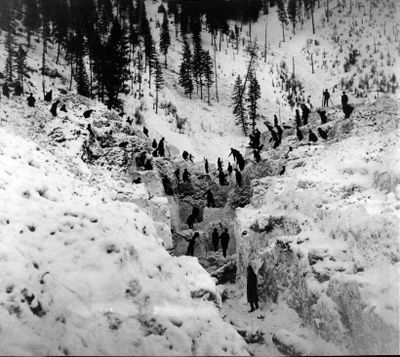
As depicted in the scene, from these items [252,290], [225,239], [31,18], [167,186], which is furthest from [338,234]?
A: [31,18]

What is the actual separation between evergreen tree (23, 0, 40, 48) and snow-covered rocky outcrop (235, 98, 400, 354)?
49897 millimetres

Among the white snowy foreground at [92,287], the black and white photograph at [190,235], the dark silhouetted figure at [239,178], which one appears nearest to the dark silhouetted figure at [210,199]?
the black and white photograph at [190,235]

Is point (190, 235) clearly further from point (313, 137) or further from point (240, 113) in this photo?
point (240, 113)

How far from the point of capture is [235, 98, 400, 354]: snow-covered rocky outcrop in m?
11.9

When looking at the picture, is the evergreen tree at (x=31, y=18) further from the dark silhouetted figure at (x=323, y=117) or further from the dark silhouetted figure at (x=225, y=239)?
the dark silhouetted figure at (x=225, y=239)

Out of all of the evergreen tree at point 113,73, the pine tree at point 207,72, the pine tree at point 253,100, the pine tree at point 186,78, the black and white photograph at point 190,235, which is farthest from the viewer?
the pine tree at point 207,72

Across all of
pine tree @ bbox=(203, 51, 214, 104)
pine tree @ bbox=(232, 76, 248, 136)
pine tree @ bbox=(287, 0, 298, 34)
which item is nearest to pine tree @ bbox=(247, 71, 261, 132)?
pine tree @ bbox=(232, 76, 248, 136)

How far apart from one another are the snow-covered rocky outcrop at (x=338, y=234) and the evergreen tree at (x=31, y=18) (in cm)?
4990

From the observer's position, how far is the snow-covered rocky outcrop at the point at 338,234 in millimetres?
11914

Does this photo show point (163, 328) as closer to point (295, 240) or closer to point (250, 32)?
point (295, 240)

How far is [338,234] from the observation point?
15.2 meters

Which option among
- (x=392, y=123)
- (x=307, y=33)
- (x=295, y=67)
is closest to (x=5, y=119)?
(x=392, y=123)

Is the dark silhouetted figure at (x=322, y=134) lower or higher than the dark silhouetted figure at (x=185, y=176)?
higher

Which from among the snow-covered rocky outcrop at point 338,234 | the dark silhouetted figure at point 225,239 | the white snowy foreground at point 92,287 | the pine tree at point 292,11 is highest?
the pine tree at point 292,11
